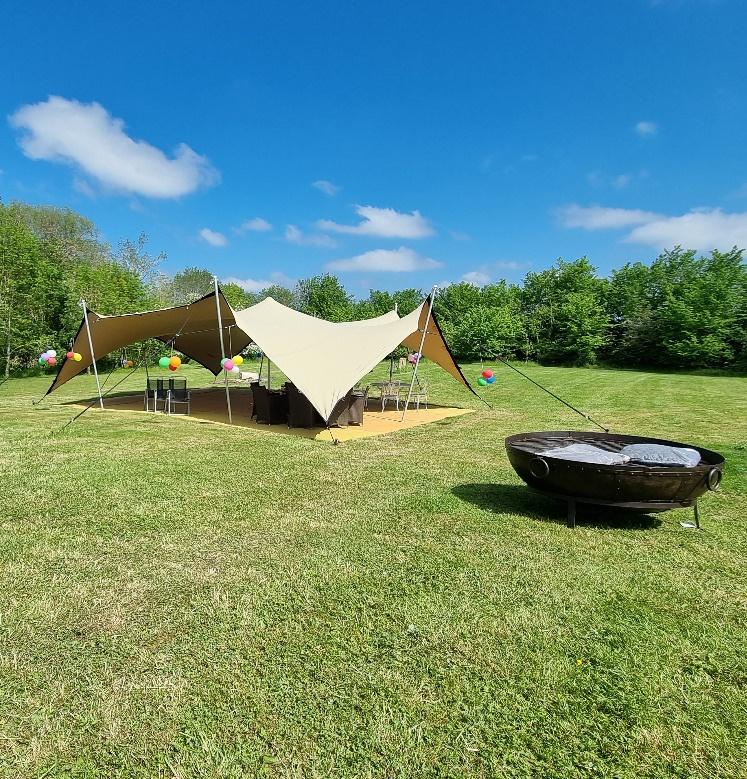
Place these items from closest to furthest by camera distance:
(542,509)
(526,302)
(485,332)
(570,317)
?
(542,509), (485,332), (570,317), (526,302)

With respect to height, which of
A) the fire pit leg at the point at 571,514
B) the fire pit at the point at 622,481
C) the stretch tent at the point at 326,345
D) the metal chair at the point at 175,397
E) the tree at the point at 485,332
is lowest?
the fire pit leg at the point at 571,514

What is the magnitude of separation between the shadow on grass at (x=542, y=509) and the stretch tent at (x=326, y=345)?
3.23 m

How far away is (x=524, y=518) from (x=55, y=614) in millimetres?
3530

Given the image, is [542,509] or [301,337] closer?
[542,509]

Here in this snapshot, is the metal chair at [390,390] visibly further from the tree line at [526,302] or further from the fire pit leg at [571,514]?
the tree line at [526,302]

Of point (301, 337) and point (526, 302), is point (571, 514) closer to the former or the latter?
point (301, 337)

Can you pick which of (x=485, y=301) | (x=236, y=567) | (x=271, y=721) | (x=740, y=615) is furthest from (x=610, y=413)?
(x=485, y=301)

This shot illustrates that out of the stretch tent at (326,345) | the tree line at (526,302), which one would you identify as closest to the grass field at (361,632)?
the stretch tent at (326,345)

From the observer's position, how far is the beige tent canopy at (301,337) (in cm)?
796

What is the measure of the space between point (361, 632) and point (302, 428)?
21.3ft

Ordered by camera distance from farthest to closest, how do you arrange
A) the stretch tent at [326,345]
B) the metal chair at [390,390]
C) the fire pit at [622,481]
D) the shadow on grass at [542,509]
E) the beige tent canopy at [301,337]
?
1. the metal chair at [390,390]
2. the beige tent canopy at [301,337]
3. the stretch tent at [326,345]
4. the shadow on grass at [542,509]
5. the fire pit at [622,481]

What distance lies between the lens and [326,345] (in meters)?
9.20

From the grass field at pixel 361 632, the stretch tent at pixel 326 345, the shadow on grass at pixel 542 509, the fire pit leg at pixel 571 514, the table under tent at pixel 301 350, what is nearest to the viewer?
the grass field at pixel 361 632

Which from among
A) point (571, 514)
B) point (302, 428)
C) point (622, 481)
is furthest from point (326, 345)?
point (622, 481)
